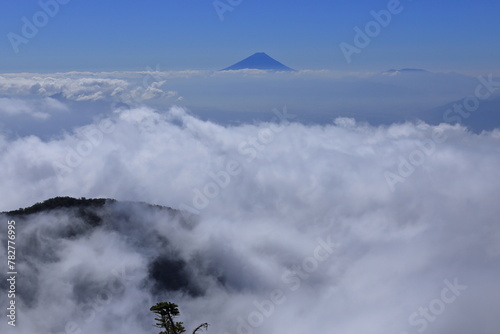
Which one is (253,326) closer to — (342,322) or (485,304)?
(342,322)

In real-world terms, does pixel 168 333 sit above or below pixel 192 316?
below

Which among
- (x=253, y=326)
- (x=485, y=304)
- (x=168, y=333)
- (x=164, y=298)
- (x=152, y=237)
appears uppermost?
(x=152, y=237)

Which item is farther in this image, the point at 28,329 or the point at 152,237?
the point at 152,237

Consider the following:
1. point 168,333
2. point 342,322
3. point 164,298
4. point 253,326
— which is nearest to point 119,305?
point 164,298

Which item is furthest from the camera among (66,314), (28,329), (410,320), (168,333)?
(410,320)

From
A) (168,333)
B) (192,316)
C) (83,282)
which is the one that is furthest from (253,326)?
(168,333)

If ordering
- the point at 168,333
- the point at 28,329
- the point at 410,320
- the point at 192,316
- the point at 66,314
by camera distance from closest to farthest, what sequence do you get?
the point at 168,333 → the point at 28,329 → the point at 66,314 → the point at 192,316 → the point at 410,320

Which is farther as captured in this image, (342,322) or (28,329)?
(342,322)

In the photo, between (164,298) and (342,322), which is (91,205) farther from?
(342,322)

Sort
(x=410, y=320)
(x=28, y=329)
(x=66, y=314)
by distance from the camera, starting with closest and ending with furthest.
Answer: (x=28, y=329), (x=66, y=314), (x=410, y=320)
